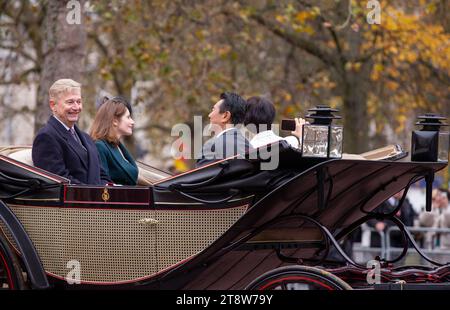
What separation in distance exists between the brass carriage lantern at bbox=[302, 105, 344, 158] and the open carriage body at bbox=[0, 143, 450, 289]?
72 mm

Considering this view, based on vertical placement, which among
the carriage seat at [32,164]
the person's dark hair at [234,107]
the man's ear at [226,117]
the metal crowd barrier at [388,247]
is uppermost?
the person's dark hair at [234,107]

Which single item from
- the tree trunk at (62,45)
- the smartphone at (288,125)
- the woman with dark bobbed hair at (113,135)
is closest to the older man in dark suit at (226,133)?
the smartphone at (288,125)

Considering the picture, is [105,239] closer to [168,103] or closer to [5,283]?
[5,283]

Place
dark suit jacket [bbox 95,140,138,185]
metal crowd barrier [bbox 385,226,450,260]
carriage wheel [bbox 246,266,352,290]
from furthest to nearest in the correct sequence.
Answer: metal crowd barrier [bbox 385,226,450,260]
dark suit jacket [bbox 95,140,138,185]
carriage wheel [bbox 246,266,352,290]

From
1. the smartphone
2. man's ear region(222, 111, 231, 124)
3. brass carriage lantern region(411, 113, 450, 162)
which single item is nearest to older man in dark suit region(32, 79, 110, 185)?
man's ear region(222, 111, 231, 124)

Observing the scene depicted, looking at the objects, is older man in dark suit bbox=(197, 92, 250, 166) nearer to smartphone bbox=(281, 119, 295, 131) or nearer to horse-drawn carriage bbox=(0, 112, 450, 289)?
smartphone bbox=(281, 119, 295, 131)

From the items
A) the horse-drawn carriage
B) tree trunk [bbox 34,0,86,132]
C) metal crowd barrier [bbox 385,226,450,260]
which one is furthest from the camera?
metal crowd barrier [bbox 385,226,450,260]

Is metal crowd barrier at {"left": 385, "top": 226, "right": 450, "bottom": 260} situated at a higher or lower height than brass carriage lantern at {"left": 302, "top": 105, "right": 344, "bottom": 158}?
lower

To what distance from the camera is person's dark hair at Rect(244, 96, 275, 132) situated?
6.43 m

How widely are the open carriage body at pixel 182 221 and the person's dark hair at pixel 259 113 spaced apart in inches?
30.5

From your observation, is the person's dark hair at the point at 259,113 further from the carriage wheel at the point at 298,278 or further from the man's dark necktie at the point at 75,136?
the carriage wheel at the point at 298,278

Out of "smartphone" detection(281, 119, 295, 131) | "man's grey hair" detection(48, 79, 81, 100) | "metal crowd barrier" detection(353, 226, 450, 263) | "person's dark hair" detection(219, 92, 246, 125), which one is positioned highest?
"man's grey hair" detection(48, 79, 81, 100)

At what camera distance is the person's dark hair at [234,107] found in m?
6.44

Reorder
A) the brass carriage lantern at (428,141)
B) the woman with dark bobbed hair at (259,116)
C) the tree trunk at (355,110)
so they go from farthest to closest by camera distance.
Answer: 1. the tree trunk at (355,110)
2. the woman with dark bobbed hair at (259,116)
3. the brass carriage lantern at (428,141)
